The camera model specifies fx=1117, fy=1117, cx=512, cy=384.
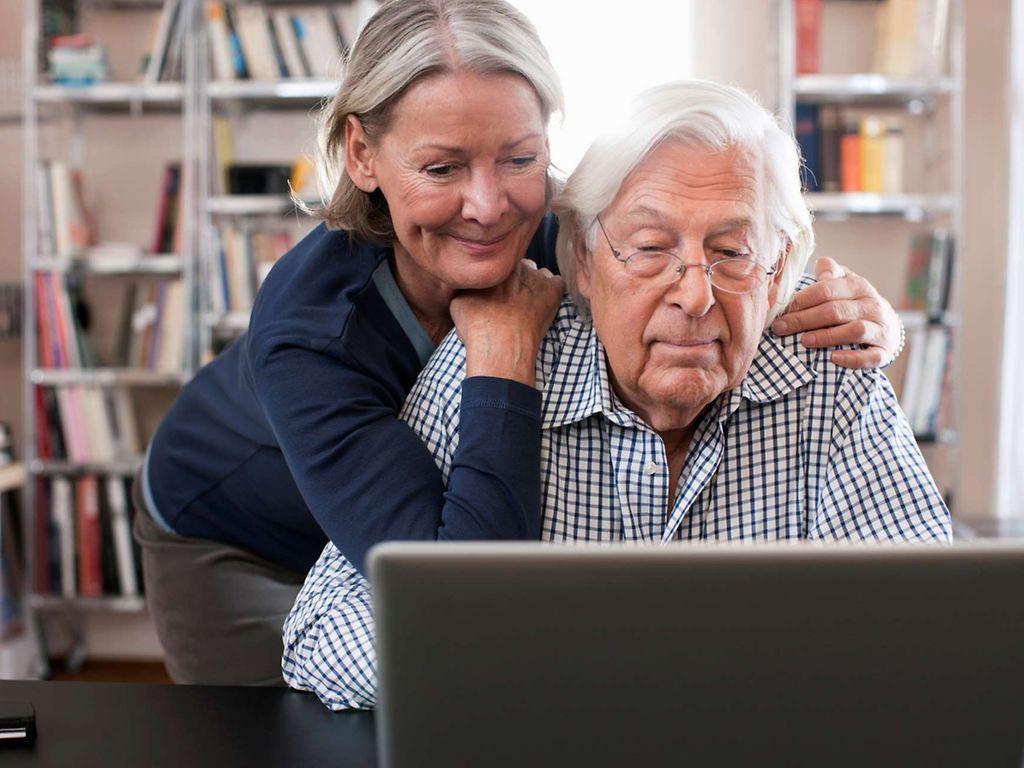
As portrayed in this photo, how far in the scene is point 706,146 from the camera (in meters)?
1.33

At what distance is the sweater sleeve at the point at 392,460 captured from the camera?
1.28m

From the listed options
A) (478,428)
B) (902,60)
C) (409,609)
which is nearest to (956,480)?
(902,60)

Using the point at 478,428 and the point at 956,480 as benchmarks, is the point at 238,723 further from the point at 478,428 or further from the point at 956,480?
the point at 956,480

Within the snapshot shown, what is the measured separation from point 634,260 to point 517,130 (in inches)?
8.9

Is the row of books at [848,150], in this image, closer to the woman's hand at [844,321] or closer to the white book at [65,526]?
the woman's hand at [844,321]

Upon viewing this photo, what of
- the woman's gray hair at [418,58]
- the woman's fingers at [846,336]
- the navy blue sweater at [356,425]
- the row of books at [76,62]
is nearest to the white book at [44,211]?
the row of books at [76,62]

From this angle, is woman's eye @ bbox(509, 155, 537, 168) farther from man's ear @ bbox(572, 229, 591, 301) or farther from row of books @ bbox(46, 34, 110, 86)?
row of books @ bbox(46, 34, 110, 86)

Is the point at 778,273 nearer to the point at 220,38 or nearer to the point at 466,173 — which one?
the point at 466,173

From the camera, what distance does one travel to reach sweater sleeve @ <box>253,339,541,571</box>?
1.28 metres

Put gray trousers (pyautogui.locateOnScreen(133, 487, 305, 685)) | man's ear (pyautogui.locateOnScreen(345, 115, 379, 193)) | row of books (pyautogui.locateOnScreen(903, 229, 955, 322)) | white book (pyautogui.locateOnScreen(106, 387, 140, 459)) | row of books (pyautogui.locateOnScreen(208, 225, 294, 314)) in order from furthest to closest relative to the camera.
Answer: white book (pyautogui.locateOnScreen(106, 387, 140, 459))
row of books (pyautogui.locateOnScreen(208, 225, 294, 314))
row of books (pyautogui.locateOnScreen(903, 229, 955, 322))
gray trousers (pyautogui.locateOnScreen(133, 487, 305, 685))
man's ear (pyautogui.locateOnScreen(345, 115, 379, 193))

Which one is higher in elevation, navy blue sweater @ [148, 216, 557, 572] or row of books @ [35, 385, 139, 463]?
navy blue sweater @ [148, 216, 557, 572]

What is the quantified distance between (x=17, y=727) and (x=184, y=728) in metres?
0.16

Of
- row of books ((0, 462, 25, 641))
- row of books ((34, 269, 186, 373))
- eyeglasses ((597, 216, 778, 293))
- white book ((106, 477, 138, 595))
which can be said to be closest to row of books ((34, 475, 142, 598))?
white book ((106, 477, 138, 595))

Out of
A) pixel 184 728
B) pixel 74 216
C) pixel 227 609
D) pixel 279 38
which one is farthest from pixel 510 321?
pixel 74 216
